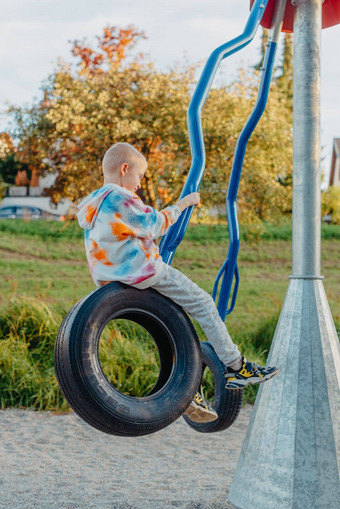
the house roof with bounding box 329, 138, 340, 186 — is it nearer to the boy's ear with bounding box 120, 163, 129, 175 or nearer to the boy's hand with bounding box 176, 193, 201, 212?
the boy's hand with bounding box 176, 193, 201, 212

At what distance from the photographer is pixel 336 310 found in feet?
→ 49.9

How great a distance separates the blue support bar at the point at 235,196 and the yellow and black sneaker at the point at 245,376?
0.56 meters

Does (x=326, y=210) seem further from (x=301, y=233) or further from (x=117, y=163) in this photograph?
(x=117, y=163)

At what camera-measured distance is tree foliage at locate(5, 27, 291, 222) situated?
12.9 m

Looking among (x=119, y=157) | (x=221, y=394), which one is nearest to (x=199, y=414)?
(x=221, y=394)

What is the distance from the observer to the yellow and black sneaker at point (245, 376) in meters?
3.10

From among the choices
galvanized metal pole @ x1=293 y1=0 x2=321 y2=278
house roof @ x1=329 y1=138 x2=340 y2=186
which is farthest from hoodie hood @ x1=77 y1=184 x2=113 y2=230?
house roof @ x1=329 y1=138 x2=340 y2=186

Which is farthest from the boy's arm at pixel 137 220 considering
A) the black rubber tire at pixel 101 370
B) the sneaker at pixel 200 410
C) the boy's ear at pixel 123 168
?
the sneaker at pixel 200 410

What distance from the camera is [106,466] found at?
6734 mm

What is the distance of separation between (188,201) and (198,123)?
55cm

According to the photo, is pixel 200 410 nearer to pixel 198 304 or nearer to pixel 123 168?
pixel 198 304

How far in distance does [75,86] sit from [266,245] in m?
9.38

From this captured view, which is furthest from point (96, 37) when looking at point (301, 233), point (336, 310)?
point (301, 233)

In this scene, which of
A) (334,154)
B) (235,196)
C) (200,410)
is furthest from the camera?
(334,154)
